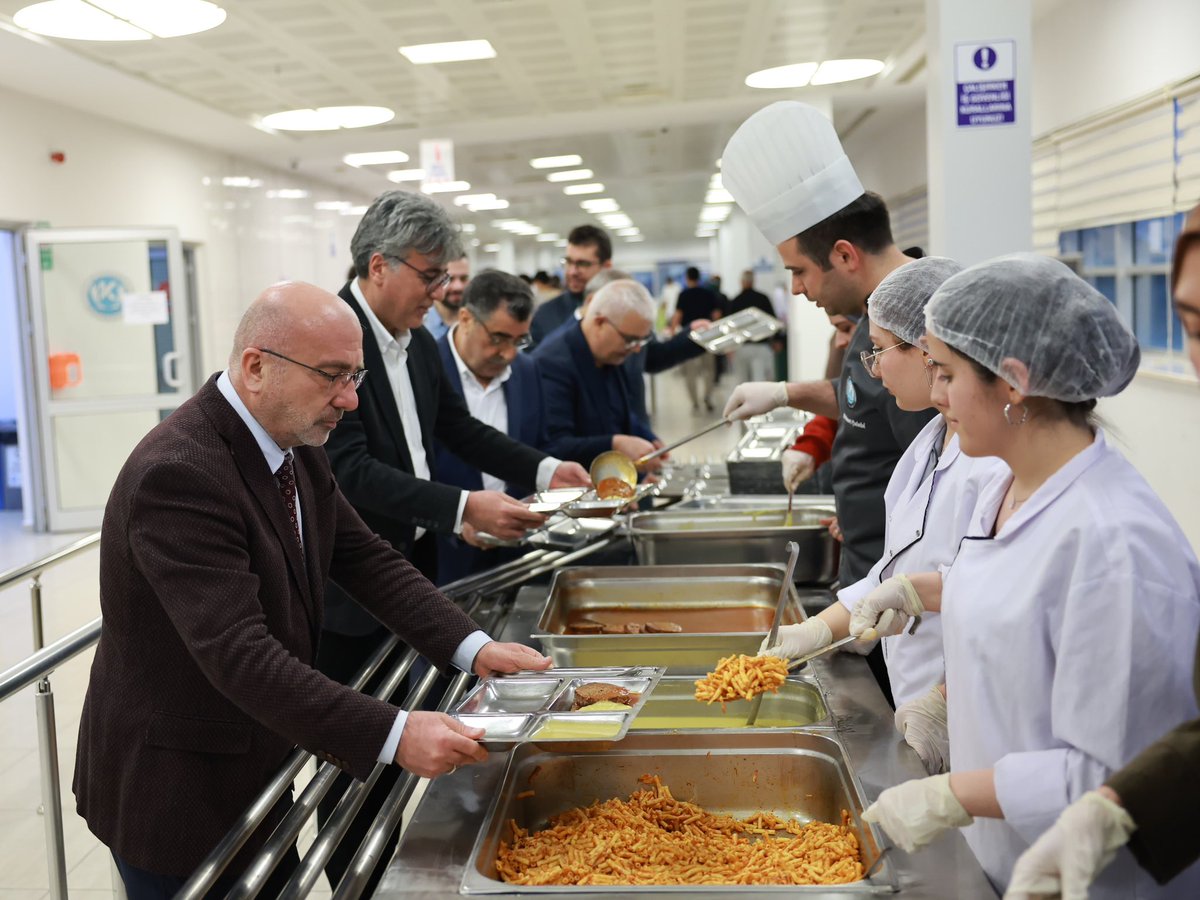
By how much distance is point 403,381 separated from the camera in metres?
2.53

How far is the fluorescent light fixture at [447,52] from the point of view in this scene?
22.1 feet

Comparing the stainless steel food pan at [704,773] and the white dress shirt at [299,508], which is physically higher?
the white dress shirt at [299,508]

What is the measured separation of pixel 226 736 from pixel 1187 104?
222 inches

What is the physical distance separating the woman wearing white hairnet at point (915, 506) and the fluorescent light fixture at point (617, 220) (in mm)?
19261

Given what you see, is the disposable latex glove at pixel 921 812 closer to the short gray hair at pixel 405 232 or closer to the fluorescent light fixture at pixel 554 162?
the short gray hair at pixel 405 232

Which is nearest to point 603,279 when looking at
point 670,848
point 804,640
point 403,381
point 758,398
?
point 758,398

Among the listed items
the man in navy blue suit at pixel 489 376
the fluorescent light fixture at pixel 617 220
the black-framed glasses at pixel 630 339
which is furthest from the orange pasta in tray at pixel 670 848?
Result: the fluorescent light fixture at pixel 617 220

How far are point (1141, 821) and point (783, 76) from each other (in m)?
8.18

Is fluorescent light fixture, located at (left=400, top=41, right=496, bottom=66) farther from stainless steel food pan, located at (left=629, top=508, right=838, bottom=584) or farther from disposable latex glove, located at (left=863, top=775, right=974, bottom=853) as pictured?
disposable latex glove, located at (left=863, top=775, right=974, bottom=853)

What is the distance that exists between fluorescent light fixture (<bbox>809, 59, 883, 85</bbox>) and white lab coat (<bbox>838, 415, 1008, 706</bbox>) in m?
6.93

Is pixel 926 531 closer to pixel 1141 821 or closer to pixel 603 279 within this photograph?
pixel 1141 821

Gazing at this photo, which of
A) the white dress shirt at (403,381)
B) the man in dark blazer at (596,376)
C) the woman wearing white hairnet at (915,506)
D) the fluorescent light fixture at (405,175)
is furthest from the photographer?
the fluorescent light fixture at (405,175)

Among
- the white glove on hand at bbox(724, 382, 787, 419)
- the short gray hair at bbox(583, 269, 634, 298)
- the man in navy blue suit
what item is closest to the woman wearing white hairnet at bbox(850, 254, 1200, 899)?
the white glove on hand at bbox(724, 382, 787, 419)

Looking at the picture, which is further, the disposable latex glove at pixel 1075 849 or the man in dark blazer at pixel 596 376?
the man in dark blazer at pixel 596 376
